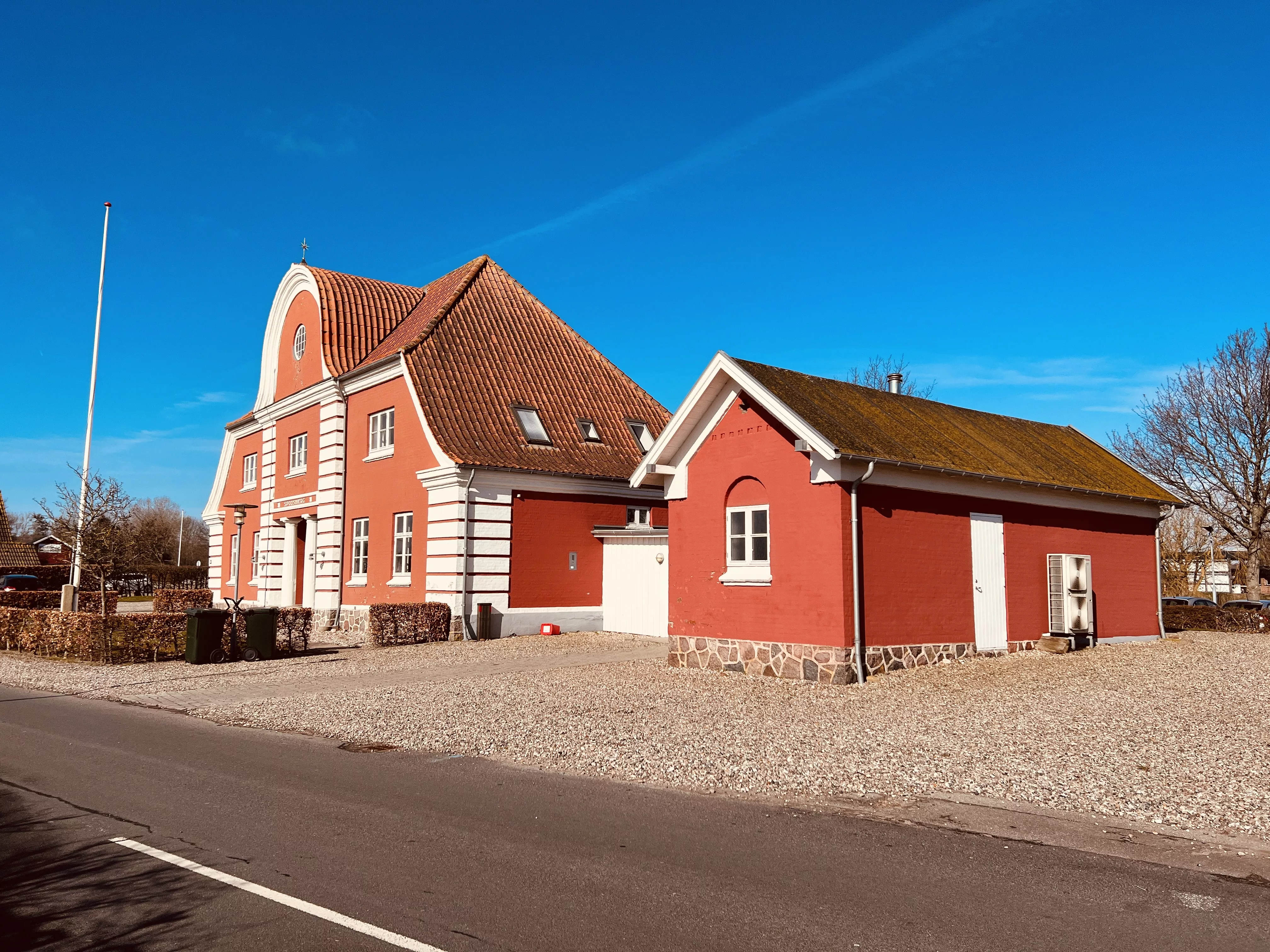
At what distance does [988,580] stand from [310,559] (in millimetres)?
19557

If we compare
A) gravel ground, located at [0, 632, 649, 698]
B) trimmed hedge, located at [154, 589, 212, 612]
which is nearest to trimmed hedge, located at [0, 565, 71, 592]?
trimmed hedge, located at [154, 589, 212, 612]

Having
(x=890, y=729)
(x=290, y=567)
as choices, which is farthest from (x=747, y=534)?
(x=290, y=567)

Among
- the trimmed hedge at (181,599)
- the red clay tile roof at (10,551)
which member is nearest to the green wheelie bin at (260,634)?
the trimmed hedge at (181,599)

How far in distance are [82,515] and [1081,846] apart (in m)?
25.6

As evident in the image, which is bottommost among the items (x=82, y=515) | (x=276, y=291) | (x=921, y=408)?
(x=82, y=515)

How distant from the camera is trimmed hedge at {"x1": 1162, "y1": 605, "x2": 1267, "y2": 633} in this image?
79.7 feet

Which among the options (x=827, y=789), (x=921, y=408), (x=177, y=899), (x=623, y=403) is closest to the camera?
(x=177, y=899)

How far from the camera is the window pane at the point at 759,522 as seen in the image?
15.7 metres

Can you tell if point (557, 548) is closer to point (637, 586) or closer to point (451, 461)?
point (637, 586)

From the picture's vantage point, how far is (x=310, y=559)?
28.0 m

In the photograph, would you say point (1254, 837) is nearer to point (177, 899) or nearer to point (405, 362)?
point (177, 899)

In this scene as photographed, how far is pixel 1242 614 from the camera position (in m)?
24.5

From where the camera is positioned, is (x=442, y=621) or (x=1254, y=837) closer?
(x=1254, y=837)

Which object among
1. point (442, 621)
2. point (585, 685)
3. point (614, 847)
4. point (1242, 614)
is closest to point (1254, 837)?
point (614, 847)
